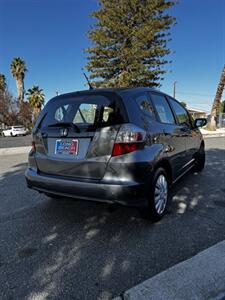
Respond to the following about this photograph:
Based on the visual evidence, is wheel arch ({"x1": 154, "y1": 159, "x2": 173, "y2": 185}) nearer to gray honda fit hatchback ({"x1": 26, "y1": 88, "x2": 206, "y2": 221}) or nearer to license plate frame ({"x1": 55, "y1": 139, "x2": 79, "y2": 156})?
gray honda fit hatchback ({"x1": 26, "y1": 88, "x2": 206, "y2": 221})

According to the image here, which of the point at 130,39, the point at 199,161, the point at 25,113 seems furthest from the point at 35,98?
the point at 199,161

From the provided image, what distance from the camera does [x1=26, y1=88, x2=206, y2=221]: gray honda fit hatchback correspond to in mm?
2682

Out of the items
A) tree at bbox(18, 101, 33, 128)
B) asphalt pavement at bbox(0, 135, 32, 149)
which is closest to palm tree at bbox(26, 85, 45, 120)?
tree at bbox(18, 101, 33, 128)

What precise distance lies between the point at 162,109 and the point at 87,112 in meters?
1.21

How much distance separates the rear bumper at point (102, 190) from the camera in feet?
8.71

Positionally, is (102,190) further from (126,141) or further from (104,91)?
(104,91)

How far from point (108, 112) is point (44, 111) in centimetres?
110

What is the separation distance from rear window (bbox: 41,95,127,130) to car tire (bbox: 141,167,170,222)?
34.9 inches

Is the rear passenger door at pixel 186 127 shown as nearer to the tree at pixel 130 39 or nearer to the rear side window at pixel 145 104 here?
the rear side window at pixel 145 104

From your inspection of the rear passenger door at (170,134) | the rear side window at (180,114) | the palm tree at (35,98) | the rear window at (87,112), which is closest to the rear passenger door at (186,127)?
the rear side window at (180,114)

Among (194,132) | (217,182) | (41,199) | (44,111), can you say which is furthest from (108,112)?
(217,182)

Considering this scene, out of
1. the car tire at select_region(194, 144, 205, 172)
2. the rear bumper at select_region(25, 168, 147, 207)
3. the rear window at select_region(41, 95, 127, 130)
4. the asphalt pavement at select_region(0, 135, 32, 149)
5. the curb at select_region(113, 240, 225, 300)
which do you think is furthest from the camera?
the asphalt pavement at select_region(0, 135, 32, 149)

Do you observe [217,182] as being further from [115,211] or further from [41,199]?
[41,199]

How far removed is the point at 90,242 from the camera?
279 centimetres
